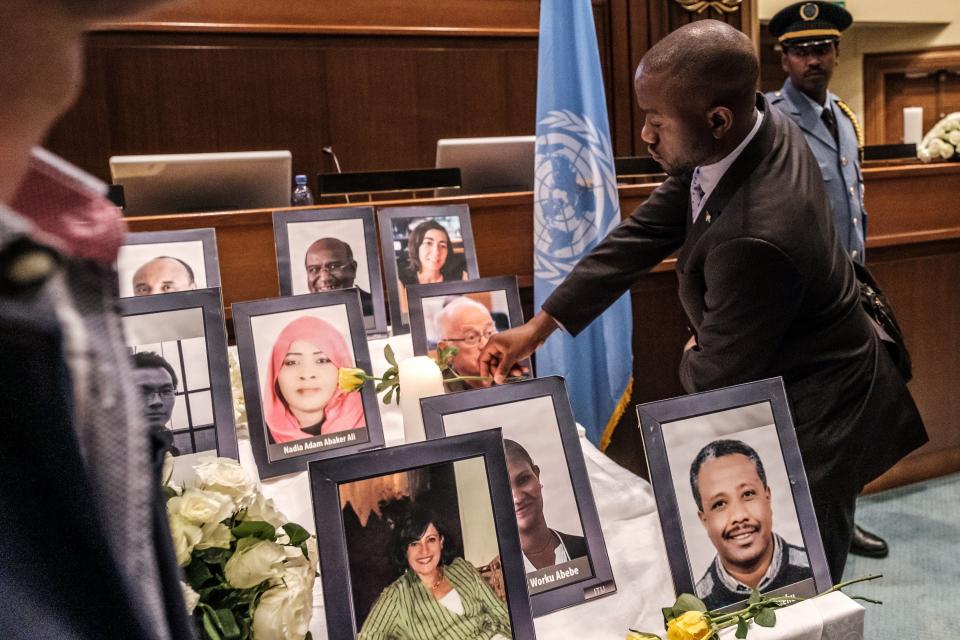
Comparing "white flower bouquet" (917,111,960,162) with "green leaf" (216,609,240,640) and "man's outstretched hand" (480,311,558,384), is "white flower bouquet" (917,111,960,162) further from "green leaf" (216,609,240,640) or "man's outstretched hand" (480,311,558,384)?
"green leaf" (216,609,240,640)

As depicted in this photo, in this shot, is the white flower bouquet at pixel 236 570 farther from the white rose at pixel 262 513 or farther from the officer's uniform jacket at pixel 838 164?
the officer's uniform jacket at pixel 838 164

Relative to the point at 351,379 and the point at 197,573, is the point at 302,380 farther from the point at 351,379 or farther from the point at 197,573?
the point at 197,573

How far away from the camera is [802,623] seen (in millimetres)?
884

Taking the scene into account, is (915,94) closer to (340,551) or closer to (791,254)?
(791,254)

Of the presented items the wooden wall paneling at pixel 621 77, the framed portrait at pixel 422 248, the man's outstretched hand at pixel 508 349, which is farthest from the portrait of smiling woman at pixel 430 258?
the wooden wall paneling at pixel 621 77

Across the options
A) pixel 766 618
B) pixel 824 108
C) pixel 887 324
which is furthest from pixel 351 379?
pixel 824 108

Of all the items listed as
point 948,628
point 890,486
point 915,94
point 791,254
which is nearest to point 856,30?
point 915,94

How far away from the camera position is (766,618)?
2.82 feet

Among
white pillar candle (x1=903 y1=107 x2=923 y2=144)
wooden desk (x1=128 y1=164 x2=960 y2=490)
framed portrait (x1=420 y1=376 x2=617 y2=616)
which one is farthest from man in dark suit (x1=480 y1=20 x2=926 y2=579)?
white pillar candle (x1=903 y1=107 x2=923 y2=144)

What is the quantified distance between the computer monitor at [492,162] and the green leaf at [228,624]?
1808 mm

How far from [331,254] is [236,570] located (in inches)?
41.8

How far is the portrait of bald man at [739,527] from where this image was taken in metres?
0.91

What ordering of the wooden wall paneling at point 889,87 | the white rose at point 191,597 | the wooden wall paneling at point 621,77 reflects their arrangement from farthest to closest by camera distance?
the wooden wall paneling at point 889,87
the wooden wall paneling at point 621,77
the white rose at point 191,597

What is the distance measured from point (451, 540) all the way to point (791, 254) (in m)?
0.65
